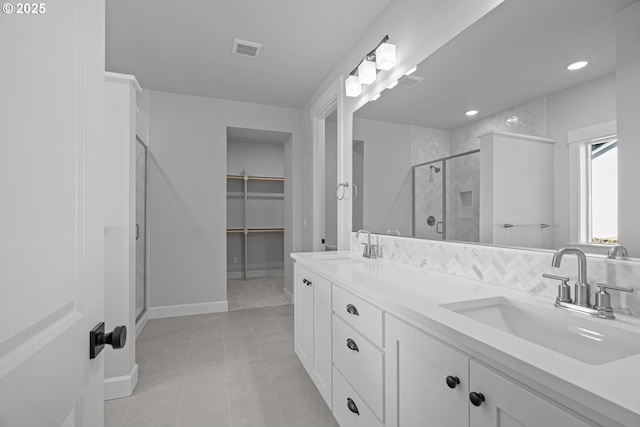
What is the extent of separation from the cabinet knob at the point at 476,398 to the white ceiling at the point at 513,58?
1.06 meters

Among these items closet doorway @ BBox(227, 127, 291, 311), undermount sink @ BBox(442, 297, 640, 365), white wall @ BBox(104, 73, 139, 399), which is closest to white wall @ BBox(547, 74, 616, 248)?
undermount sink @ BBox(442, 297, 640, 365)

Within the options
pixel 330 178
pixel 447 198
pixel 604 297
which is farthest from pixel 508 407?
pixel 330 178

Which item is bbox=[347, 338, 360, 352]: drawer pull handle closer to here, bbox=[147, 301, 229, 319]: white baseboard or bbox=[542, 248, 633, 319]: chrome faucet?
bbox=[542, 248, 633, 319]: chrome faucet

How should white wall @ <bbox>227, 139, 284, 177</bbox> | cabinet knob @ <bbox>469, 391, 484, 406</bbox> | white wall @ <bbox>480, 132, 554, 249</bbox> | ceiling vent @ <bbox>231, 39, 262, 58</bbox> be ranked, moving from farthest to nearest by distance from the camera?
1. white wall @ <bbox>227, 139, 284, 177</bbox>
2. ceiling vent @ <bbox>231, 39, 262, 58</bbox>
3. white wall @ <bbox>480, 132, 554, 249</bbox>
4. cabinet knob @ <bbox>469, 391, 484, 406</bbox>

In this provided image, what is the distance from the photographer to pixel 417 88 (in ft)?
5.83

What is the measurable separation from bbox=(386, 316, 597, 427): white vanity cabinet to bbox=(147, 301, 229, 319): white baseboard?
2995mm

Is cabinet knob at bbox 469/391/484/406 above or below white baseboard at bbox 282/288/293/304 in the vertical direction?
above

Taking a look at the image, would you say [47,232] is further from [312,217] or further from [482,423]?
[312,217]

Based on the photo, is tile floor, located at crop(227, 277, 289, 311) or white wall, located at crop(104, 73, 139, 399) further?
tile floor, located at crop(227, 277, 289, 311)

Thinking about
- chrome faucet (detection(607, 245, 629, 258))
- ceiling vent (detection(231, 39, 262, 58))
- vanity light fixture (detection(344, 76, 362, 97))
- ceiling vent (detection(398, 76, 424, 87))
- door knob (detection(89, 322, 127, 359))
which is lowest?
door knob (detection(89, 322, 127, 359))

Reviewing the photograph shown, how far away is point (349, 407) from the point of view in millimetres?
1357

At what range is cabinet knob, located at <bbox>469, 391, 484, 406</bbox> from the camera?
2.27ft

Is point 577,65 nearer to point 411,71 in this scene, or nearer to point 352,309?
point 411,71

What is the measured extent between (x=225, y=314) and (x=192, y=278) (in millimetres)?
593
